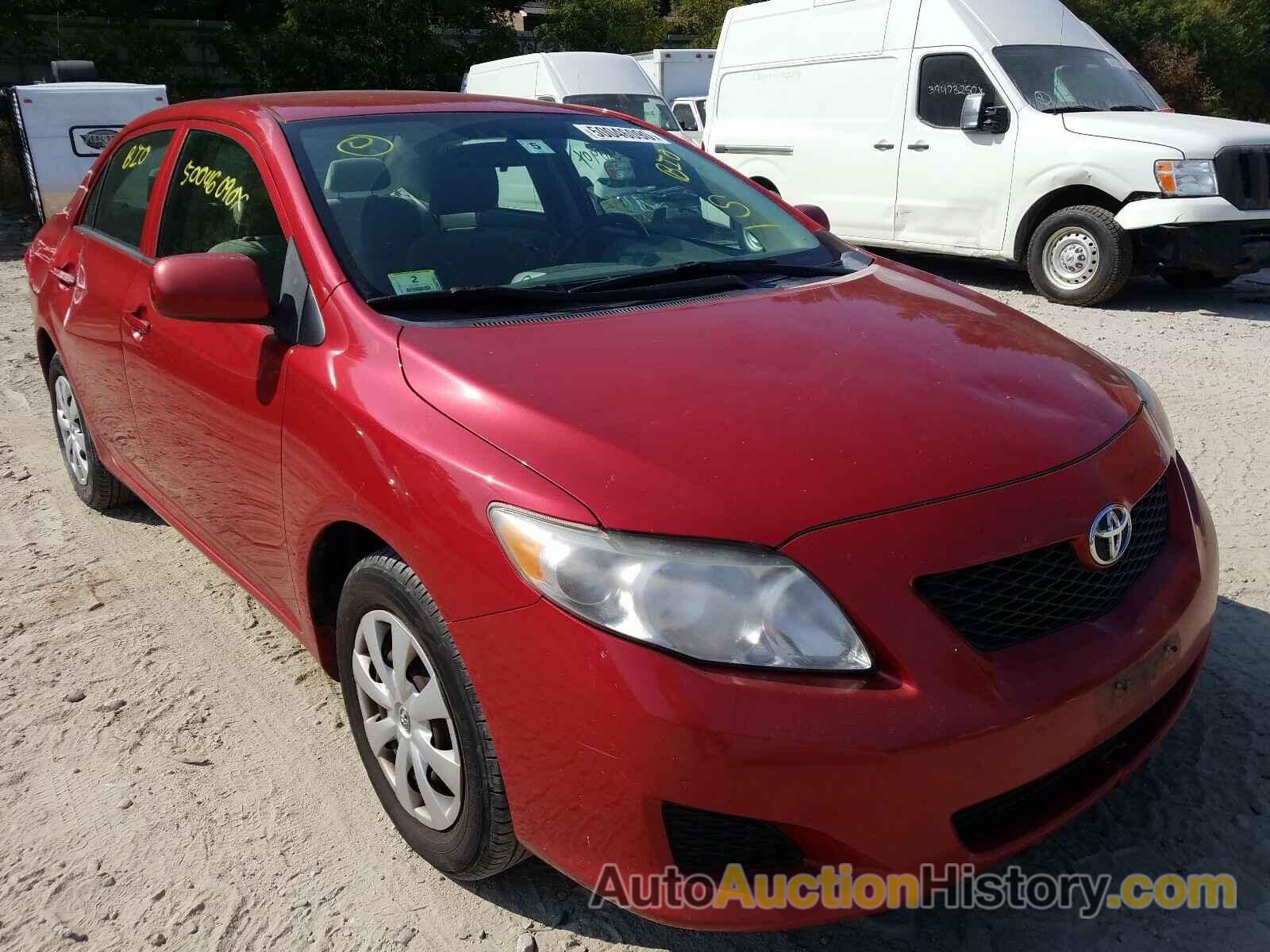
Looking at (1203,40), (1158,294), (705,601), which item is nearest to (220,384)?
(705,601)

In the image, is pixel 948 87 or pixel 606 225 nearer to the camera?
pixel 606 225

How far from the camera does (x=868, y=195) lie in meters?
9.12

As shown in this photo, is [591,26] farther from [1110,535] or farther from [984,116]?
[1110,535]

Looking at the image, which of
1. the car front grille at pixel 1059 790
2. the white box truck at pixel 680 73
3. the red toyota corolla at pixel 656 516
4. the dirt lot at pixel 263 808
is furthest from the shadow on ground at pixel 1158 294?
the white box truck at pixel 680 73

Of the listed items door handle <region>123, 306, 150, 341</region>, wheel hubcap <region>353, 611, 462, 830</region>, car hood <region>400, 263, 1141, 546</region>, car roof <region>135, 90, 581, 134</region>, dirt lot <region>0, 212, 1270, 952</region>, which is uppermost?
car roof <region>135, 90, 581, 134</region>

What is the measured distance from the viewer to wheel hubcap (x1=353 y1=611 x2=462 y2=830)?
6.75 ft

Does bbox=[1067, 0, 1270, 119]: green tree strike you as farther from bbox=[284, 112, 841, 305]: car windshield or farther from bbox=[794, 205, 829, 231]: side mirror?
bbox=[284, 112, 841, 305]: car windshield

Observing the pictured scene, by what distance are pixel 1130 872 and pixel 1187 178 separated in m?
6.28

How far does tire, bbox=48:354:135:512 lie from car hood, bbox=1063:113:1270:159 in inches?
268

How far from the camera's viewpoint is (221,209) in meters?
2.99

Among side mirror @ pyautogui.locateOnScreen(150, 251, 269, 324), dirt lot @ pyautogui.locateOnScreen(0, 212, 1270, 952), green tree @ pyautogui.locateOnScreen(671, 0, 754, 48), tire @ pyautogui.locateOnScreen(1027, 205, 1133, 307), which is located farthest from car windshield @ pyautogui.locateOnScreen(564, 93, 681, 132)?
green tree @ pyautogui.locateOnScreen(671, 0, 754, 48)

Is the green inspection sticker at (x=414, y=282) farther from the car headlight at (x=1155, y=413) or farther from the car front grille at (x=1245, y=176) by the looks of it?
the car front grille at (x=1245, y=176)

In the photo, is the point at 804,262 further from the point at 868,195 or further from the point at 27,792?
the point at 868,195

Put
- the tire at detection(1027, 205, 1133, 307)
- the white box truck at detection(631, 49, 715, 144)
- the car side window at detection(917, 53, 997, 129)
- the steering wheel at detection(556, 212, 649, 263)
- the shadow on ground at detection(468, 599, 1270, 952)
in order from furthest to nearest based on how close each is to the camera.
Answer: the white box truck at detection(631, 49, 715, 144) → the car side window at detection(917, 53, 997, 129) → the tire at detection(1027, 205, 1133, 307) → the steering wheel at detection(556, 212, 649, 263) → the shadow on ground at detection(468, 599, 1270, 952)
